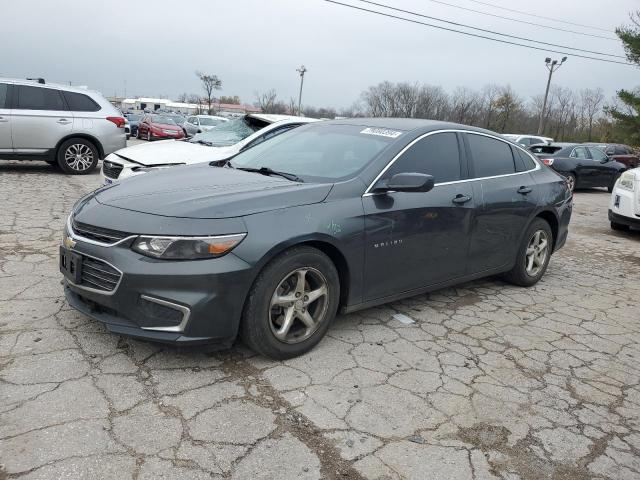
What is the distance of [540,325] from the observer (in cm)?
436

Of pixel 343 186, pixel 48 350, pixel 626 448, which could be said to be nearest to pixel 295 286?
pixel 343 186

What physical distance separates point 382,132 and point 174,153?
12.2 ft

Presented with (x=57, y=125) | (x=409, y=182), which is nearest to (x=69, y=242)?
(x=409, y=182)

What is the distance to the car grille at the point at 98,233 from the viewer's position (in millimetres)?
3057

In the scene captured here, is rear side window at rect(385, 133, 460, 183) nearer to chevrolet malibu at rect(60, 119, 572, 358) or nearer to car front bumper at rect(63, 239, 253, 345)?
chevrolet malibu at rect(60, 119, 572, 358)

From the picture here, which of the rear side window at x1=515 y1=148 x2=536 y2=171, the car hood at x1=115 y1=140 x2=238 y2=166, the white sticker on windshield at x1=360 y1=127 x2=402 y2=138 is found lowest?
the car hood at x1=115 y1=140 x2=238 y2=166

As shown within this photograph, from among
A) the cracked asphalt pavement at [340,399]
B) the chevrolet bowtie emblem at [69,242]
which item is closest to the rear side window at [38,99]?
the cracked asphalt pavement at [340,399]

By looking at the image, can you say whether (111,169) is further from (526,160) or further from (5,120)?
(526,160)

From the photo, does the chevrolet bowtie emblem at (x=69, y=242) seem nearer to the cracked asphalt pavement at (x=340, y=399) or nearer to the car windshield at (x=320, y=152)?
the cracked asphalt pavement at (x=340, y=399)

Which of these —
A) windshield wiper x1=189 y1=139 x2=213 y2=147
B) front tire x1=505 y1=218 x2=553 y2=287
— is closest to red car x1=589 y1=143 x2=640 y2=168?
front tire x1=505 y1=218 x2=553 y2=287

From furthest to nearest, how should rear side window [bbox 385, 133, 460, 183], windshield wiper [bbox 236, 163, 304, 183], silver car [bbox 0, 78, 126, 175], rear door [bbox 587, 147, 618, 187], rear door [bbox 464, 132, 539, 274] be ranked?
rear door [bbox 587, 147, 618, 187] < silver car [bbox 0, 78, 126, 175] < rear door [bbox 464, 132, 539, 274] < rear side window [bbox 385, 133, 460, 183] < windshield wiper [bbox 236, 163, 304, 183]

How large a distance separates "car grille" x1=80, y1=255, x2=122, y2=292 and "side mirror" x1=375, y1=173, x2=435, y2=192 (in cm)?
183

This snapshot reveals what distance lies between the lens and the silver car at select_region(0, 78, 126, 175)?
31.9ft

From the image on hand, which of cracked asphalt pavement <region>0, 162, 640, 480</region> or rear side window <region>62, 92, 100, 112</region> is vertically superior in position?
rear side window <region>62, 92, 100, 112</region>
